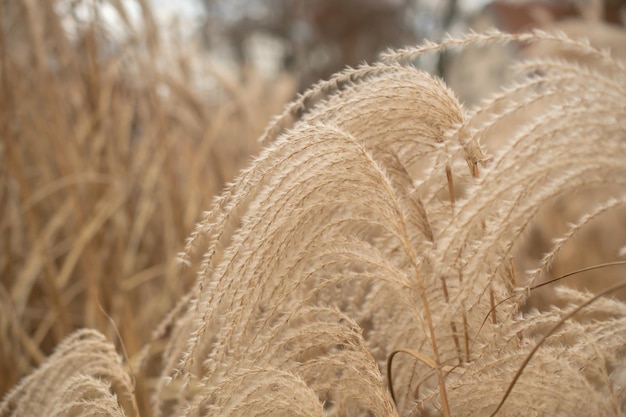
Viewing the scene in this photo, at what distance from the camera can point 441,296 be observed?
1354 mm

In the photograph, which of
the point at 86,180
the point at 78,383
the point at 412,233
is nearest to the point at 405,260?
the point at 412,233

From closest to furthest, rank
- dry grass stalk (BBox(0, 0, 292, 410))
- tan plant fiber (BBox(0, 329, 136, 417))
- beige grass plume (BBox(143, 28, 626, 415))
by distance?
beige grass plume (BBox(143, 28, 626, 415)) → tan plant fiber (BBox(0, 329, 136, 417)) → dry grass stalk (BBox(0, 0, 292, 410))

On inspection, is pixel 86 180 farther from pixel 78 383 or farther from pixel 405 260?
pixel 405 260

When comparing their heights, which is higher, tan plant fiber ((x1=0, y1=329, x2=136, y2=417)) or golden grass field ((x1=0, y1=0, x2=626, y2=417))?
golden grass field ((x1=0, y1=0, x2=626, y2=417))

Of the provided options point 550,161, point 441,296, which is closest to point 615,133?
point 550,161

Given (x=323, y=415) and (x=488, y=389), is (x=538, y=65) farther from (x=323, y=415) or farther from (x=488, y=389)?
(x=323, y=415)

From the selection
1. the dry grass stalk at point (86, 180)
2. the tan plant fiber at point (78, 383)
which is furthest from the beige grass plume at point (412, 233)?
the dry grass stalk at point (86, 180)

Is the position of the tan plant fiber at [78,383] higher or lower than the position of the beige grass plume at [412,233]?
lower

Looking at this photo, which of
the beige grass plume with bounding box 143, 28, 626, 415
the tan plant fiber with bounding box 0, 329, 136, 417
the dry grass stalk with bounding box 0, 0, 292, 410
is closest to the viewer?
the beige grass plume with bounding box 143, 28, 626, 415

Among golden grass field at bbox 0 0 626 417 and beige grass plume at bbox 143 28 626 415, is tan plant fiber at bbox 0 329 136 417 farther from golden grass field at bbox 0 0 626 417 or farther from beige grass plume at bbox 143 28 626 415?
beige grass plume at bbox 143 28 626 415

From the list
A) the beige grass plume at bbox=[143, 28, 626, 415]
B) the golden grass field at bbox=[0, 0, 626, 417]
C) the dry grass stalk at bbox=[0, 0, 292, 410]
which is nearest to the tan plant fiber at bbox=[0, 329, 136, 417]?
the golden grass field at bbox=[0, 0, 626, 417]

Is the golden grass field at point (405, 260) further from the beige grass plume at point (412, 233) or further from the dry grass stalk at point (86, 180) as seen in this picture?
the dry grass stalk at point (86, 180)

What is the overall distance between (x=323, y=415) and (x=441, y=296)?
41cm

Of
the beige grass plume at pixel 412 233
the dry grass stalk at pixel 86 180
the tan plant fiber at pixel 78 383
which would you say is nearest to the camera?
the beige grass plume at pixel 412 233
